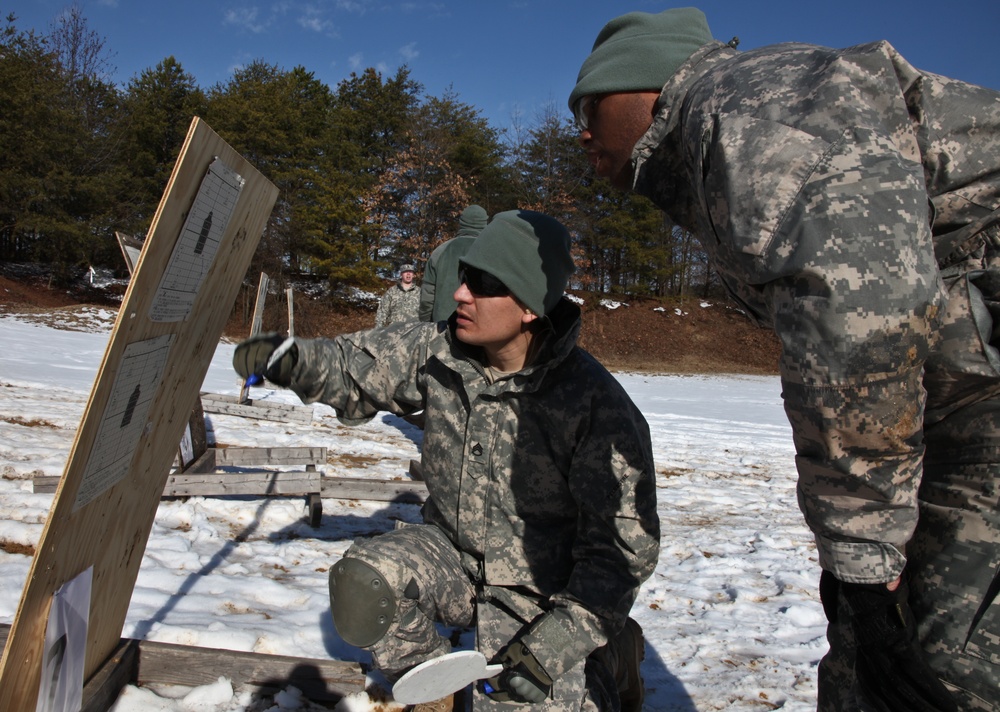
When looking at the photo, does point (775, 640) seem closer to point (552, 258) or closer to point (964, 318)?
point (552, 258)

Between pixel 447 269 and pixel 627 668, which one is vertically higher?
pixel 447 269

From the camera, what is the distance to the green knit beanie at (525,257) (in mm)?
2504

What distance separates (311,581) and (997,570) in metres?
2.90

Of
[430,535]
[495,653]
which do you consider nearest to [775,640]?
[495,653]

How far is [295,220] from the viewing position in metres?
28.2

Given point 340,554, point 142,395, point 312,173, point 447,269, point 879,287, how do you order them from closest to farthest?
point 879,287
point 142,395
point 340,554
point 447,269
point 312,173

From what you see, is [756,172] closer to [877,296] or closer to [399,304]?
[877,296]

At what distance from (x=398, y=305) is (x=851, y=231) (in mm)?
7236

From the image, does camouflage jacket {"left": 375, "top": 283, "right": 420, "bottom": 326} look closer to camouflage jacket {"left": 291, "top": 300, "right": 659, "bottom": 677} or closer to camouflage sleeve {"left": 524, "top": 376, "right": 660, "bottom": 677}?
camouflage jacket {"left": 291, "top": 300, "right": 659, "bottom": 677}

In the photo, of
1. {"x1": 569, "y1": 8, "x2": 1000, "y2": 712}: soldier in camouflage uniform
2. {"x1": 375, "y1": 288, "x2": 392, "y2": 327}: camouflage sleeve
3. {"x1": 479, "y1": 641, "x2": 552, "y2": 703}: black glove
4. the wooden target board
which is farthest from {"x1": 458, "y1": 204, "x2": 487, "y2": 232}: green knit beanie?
{"x1": 569, "y1": 8, "x2": 1000, "y2": 712}: soldier in camouflage uniform

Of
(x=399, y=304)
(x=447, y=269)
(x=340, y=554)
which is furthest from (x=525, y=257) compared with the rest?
(x=399, y=304)

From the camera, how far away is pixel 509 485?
249 centimetres

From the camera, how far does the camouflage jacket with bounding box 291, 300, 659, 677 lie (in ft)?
7.52

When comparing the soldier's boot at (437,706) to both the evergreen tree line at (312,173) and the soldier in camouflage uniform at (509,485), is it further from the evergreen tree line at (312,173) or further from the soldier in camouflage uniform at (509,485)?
the evergreen tree line at (312,173)
